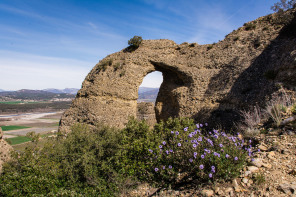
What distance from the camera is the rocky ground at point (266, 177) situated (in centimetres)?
417

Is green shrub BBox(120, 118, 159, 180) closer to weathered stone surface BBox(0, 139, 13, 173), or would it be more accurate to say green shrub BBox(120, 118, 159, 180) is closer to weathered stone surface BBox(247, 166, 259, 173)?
weathered stone surface BBox(247, 166, 259, 173)

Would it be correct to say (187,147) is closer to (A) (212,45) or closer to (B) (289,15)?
(A) (212,45)

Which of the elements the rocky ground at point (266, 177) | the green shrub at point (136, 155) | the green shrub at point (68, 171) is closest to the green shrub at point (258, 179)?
the rocky ground at point (266, 177)

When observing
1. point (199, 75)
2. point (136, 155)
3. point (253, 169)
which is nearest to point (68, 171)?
point (136, 155)

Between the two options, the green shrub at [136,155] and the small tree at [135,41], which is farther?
the small tree at [135,41]

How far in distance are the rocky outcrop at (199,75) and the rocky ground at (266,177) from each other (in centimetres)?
654

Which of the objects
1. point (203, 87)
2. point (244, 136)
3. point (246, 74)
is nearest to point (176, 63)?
point (203, 87)

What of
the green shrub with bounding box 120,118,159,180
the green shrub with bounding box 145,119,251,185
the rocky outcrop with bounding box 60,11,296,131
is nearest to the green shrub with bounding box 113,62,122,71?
the rocky outcrop with bounding box 60,11,296,131

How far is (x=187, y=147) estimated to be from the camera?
17.9 ft

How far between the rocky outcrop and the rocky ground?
6.54 meters

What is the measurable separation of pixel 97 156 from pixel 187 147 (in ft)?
15.3

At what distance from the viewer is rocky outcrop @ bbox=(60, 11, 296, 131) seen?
12844 mm

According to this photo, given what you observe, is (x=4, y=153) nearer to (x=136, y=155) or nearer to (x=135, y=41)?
(x=136, y=155)

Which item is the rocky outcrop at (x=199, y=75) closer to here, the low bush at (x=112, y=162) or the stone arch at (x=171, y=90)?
the stone arch at (x=171, y=90)
